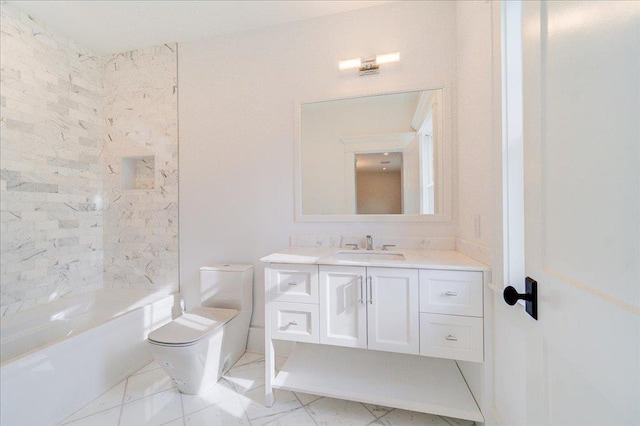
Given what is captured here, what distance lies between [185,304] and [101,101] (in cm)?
218

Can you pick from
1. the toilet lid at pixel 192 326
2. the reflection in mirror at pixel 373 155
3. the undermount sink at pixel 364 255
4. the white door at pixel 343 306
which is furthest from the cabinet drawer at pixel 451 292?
the toilet lid at pixel 192 326

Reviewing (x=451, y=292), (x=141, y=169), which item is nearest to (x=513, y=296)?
(x=451, y=292)

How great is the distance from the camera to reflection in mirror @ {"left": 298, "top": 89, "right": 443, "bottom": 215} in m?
1.91

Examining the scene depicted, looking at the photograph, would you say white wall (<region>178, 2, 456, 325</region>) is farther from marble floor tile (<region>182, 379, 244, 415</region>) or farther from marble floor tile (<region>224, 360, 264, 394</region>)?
marble floor tile (<region>182, 379, 244, 415</region>)

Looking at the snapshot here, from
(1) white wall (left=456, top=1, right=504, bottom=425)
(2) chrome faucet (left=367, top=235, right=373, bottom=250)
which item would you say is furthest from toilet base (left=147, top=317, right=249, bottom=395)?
(1) white wall (left=456, top=1, right=504, bottom=425)

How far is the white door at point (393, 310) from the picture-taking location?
1.40 meters

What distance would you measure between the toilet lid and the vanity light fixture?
2070mm

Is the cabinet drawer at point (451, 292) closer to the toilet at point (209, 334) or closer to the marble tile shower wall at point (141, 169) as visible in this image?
the toilet at point (209, 334)

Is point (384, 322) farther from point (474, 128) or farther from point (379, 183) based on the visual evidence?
point (474, 128)

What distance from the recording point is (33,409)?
4.46 feet

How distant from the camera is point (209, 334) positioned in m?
1.67

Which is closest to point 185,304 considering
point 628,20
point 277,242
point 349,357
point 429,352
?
point 277,242

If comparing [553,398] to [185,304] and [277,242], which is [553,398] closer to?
[277,242]

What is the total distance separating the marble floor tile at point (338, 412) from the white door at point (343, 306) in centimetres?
43
